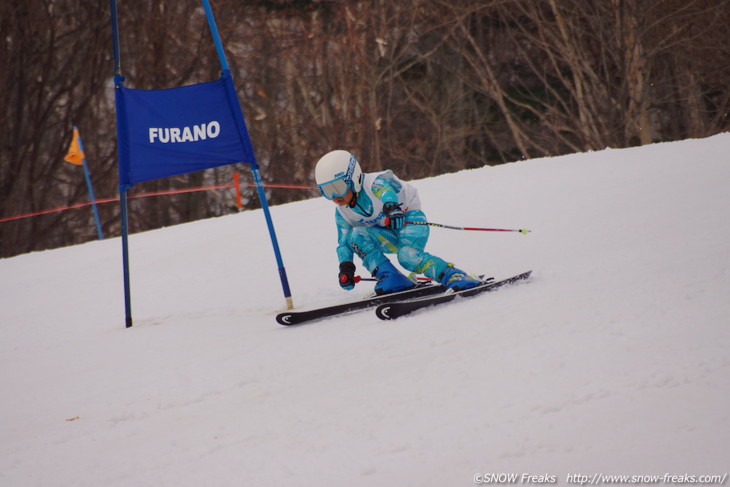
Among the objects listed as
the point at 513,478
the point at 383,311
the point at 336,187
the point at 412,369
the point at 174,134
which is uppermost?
the point at 174,134

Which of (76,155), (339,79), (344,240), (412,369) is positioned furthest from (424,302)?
(339,79)

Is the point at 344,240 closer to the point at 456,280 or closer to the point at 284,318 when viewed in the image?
the point at 284,318

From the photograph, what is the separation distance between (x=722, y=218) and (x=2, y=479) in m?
5.39

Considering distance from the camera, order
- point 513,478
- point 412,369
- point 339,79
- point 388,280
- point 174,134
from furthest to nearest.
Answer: point 339,79
point 174,134
point 388,280
point 412,369
point 513,478

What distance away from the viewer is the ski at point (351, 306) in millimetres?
5043

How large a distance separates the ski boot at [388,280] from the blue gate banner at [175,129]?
131cm

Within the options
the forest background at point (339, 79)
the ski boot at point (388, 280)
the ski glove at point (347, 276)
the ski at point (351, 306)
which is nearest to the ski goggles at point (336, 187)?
the ski glove at point (347, 276)

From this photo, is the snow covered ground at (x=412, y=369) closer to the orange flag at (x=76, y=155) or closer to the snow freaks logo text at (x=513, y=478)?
the snow freaks logo text at (x=513, y=478)

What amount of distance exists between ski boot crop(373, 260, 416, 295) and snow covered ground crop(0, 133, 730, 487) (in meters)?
0.37

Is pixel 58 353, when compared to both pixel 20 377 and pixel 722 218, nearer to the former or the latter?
pixel 20 377

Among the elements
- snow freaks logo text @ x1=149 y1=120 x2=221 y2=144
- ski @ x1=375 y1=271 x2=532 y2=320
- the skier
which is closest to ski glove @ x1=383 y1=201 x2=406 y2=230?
the skier

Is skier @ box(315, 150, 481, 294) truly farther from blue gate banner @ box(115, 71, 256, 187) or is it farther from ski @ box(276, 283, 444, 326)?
blue gate banner @ box(115, 71, 256, 187)

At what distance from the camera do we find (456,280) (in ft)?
16.5

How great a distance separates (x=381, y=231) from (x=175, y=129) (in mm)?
1725
